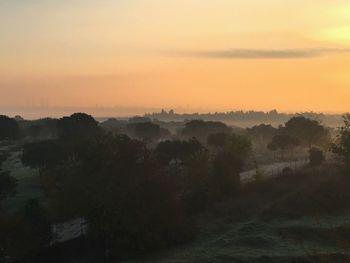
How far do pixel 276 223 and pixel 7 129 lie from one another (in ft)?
353

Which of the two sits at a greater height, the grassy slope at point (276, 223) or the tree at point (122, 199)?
the tree at point (122, 199)

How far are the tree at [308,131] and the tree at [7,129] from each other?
254 ft

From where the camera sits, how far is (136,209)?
50.1m

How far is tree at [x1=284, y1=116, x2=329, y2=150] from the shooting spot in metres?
122

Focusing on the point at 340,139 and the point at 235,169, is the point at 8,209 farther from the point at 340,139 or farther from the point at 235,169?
the point at 340,139

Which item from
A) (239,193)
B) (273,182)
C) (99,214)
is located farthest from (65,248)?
(273,182)

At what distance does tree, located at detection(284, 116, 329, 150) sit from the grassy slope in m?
44.7

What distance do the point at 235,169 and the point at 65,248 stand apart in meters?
30.3

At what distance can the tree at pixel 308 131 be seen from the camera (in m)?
122

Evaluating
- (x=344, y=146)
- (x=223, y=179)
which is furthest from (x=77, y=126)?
(x=344, y=146)

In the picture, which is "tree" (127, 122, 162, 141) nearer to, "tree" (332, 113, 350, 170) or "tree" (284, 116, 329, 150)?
"tree" (284, 116, 329, 150)

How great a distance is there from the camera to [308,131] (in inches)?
4801

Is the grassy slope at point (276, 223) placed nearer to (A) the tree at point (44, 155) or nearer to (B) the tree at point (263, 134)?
(A) the tree at point (44, 155)

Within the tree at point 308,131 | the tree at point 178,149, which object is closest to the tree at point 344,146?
the tree at point 178,149
